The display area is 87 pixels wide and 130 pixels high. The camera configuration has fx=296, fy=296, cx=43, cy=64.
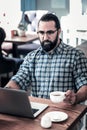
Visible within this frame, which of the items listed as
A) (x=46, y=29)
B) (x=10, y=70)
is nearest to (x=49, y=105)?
(x=46, y=29)

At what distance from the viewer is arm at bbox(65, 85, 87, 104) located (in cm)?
175

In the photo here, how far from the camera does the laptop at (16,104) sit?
1543 millimetres

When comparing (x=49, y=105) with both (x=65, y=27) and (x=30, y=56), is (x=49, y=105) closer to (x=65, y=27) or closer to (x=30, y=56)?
(x=30, y=56)

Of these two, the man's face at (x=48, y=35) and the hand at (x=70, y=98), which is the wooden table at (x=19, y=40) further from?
the hand at (x=70, y=98)

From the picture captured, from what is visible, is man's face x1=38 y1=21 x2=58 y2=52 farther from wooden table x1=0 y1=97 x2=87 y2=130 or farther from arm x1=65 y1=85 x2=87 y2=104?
wooden table x1=0 y1=97 x2=87 y2=130

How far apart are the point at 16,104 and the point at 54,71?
0.61 metres

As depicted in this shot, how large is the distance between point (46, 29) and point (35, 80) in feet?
1.27

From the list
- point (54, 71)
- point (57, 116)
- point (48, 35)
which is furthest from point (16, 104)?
point (48, 35)

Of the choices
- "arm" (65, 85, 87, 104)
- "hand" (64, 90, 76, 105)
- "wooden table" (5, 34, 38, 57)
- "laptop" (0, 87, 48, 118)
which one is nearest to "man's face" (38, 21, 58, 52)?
"arm" (65, 85, 87, 104)

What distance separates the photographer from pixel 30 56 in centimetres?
223

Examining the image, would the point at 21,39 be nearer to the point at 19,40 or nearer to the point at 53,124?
the point at 19,40

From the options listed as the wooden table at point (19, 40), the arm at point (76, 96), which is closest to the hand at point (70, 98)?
the arm at point (76, 96)

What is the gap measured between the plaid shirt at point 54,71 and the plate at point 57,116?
1.52 ft

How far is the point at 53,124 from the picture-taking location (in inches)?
59.8
